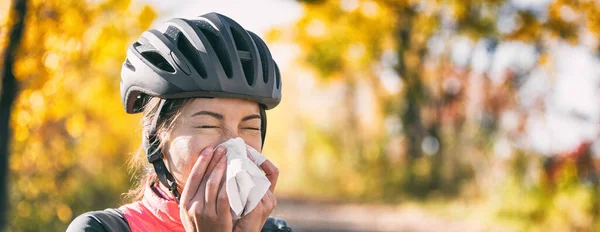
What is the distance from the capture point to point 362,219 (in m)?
16.9

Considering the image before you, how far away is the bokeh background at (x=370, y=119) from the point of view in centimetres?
882

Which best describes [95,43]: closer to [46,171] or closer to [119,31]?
[119,31]

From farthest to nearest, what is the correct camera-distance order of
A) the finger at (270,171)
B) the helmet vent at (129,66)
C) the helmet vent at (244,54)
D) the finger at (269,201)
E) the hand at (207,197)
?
1. the helmet vent at (129,66)
2. the helmet vent at (244,54)
3. the finger at (270,171)
4. the finger at (269,201)
5. the hand at (207,197)

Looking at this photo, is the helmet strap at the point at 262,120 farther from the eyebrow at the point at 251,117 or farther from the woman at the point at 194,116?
the eyebrow at the point at 251,117

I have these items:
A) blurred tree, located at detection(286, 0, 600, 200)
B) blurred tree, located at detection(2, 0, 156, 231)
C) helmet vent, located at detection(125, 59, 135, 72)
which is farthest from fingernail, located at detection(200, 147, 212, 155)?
blurred tree, located at detection(286, 0, 600, 200)

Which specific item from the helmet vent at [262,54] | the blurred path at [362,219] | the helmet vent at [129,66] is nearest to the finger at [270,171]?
the helmet vent at [262,54]

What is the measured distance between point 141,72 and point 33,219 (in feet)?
21.4

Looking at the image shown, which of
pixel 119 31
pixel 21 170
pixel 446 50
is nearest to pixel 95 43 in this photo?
pixel 119 31

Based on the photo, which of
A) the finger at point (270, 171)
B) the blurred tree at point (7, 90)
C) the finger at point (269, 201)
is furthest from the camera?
the blurred tree at point (7, 90)

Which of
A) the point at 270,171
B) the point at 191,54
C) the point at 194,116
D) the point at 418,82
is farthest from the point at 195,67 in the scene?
the point at 418,82

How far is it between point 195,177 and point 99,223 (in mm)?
302

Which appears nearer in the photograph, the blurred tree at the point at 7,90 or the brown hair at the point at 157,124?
the brown hair at the point at 157,124

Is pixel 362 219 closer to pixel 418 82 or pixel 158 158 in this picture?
pixel 418 82

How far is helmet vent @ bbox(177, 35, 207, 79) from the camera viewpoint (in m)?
2.57
